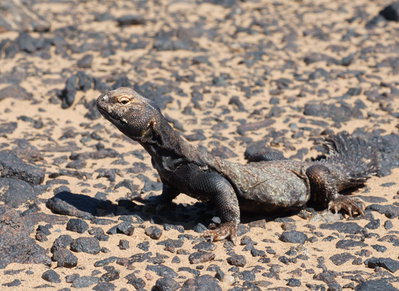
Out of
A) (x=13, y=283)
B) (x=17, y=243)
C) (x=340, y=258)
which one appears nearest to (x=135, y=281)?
(x=13, y=283)

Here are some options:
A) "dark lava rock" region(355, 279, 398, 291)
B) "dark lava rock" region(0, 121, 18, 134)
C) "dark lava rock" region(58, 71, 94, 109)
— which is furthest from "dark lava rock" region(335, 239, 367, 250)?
"dark lava rock" region(58, 71, 94, 109)

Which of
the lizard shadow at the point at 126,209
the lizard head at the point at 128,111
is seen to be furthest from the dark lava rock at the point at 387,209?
the lizard head at the point at 128,111

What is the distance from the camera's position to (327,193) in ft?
26.1

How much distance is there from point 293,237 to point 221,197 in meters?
0.88

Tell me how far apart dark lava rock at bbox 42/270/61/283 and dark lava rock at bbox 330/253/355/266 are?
8.91ft

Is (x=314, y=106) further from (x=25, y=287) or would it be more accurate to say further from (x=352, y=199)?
(x=25, y=287)

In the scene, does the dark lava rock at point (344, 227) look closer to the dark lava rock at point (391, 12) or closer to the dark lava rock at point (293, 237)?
the dark lava rock at point (293, 237)

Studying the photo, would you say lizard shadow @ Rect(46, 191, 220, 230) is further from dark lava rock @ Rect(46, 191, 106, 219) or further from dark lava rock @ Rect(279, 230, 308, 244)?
dark lava rock @ Rect(279, 230, 308, 244)

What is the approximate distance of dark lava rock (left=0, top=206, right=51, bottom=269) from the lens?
6.50 metres

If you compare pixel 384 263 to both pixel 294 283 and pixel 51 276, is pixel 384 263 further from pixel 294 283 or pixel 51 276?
pixel 51 276

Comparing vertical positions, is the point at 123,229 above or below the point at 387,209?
below

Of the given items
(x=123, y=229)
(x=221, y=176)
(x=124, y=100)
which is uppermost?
(x=124, y=100)

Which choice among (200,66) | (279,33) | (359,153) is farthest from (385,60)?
(359,153)

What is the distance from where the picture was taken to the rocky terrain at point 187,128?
6.52 meters
